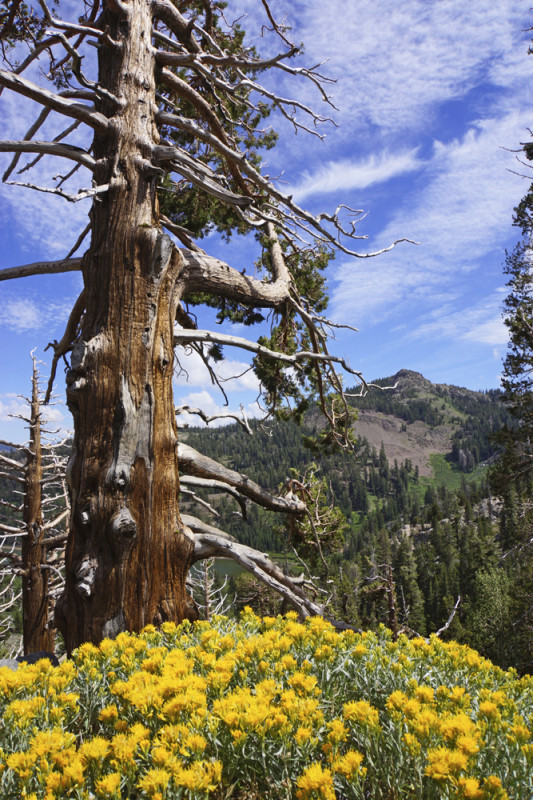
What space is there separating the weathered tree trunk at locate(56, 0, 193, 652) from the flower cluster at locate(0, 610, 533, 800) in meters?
1.16

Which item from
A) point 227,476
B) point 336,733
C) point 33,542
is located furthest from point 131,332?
point 33,542

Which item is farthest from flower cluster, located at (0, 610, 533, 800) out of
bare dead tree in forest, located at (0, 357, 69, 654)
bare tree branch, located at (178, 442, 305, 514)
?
bare dead tree in forest, located at (0, 357, 69, 654)

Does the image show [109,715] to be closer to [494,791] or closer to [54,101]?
[494,791]

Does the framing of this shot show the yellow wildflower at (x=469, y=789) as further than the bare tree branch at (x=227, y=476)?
No

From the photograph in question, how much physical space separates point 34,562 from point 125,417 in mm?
7758

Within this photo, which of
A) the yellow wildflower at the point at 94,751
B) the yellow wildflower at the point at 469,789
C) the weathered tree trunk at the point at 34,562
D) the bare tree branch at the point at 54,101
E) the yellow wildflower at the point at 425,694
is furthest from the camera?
the weathered tree trunk at the point at 34,562

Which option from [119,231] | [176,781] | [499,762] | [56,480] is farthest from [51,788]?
[56,480]

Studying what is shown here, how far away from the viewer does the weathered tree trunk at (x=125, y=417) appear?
3.34m

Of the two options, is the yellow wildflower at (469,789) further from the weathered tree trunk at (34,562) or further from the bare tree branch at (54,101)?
the weathered tree trunk at (34,562)

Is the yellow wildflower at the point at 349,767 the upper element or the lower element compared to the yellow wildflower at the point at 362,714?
lower

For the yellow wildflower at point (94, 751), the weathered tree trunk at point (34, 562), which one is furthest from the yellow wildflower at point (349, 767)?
the weathered tree trunk at point (34, 562)

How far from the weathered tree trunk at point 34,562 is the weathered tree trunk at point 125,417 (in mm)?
6777

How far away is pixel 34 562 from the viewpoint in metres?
9.51

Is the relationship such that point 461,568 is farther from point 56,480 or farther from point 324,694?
point 324,694
